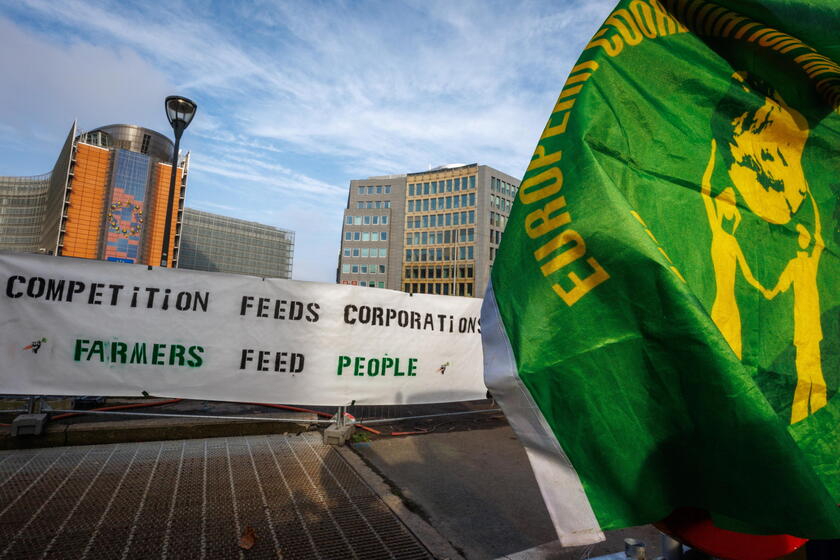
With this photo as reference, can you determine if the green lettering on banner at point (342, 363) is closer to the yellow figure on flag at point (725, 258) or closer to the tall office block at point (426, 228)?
the yellow figure on flag at point (725, 258)

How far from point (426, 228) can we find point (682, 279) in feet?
290

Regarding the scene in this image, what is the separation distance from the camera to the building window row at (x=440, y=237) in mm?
83438

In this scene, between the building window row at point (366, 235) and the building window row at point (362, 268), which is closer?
the building window row at point (362, 268)

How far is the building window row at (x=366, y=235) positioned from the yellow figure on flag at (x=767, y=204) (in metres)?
89.4

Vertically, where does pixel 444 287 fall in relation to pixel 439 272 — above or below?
below

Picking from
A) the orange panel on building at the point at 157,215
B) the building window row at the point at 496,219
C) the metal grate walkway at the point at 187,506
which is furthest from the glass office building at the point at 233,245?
Result: the metal grate walkway at the point at 187,506

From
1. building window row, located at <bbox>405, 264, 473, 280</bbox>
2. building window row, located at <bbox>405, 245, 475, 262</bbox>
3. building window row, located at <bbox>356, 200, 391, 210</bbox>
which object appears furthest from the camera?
building window row, located at <bbox>356, 200, 391, 210</bbox>

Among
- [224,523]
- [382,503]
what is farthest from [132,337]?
[382,503]

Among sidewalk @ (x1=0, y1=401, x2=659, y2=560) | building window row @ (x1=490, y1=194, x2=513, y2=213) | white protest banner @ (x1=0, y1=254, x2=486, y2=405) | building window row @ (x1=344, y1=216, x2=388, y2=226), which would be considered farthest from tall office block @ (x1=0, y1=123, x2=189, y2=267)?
sidewalk @ (x1=0, y1=401, x2=659, y2=560)

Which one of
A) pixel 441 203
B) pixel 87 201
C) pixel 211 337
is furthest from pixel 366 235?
pixel 211 337

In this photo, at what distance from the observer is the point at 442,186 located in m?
88.4

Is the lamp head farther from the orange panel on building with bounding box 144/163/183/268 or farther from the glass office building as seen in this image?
the glass office building

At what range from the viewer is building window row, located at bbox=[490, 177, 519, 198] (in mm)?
85000

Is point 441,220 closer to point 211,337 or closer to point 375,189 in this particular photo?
point 375,189
